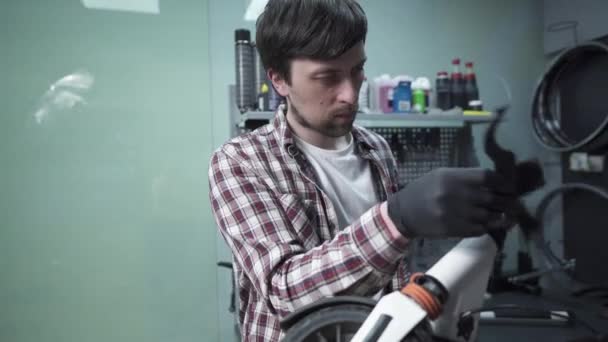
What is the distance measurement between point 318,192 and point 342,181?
0.10 m

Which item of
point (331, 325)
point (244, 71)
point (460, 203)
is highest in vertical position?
point (244, 71)

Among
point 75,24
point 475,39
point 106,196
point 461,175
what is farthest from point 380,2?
point 461,175

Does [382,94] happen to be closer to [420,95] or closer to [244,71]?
[420,95]

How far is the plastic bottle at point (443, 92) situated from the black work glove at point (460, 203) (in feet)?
5.03

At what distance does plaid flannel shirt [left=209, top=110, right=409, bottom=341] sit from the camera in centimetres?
47

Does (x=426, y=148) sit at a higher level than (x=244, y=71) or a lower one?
lower

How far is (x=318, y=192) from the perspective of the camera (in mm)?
766

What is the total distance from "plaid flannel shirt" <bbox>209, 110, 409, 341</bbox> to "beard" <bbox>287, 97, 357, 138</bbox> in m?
0.04

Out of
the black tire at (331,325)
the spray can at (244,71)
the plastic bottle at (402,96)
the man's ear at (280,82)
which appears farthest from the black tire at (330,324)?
the plastic bottle at (402,96)

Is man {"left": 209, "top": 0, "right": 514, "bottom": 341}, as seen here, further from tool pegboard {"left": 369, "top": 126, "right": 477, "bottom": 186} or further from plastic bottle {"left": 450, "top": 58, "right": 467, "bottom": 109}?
plastic bottle {"left": 450, "top": 58, "right": 467, "bottom": 109}

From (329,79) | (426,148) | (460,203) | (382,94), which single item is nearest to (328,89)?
(329,79)

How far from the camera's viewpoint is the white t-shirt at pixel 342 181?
0.82m

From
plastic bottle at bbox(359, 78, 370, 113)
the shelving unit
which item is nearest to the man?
the shelving unit

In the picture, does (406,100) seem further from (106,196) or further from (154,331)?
(154,331)
